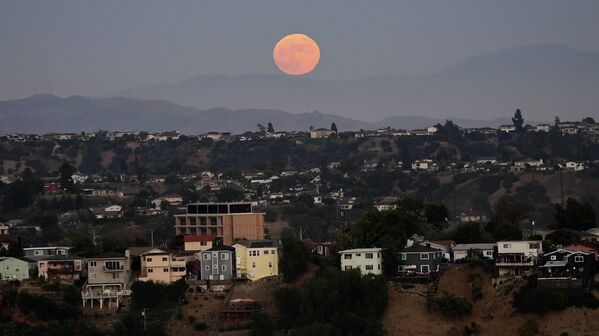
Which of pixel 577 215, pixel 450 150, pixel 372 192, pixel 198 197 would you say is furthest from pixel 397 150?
pixel 577 215

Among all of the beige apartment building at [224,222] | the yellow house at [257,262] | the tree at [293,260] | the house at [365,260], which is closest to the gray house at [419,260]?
the house at [365,260]

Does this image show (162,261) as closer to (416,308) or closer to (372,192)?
(416,308)

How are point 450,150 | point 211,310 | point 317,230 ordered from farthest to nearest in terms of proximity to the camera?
1. point 450,150
2. point 317,230
3. point 211,310

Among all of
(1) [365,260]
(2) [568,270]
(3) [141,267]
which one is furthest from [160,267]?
(2) [568,270]

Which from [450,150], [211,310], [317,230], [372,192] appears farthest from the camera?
[450,150]

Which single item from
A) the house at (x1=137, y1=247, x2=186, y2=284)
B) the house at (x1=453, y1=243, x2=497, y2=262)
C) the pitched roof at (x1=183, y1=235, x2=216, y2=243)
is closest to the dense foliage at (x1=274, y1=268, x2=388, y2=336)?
the house at (x1=453, y1=243, x2=497, y2=262)

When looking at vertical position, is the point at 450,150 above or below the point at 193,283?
above

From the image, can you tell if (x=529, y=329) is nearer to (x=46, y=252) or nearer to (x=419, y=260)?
(x=419, y=260)

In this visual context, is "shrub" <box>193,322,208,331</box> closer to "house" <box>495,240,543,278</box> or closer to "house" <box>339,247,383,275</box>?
"house" <box>339,247,383,275</box>
